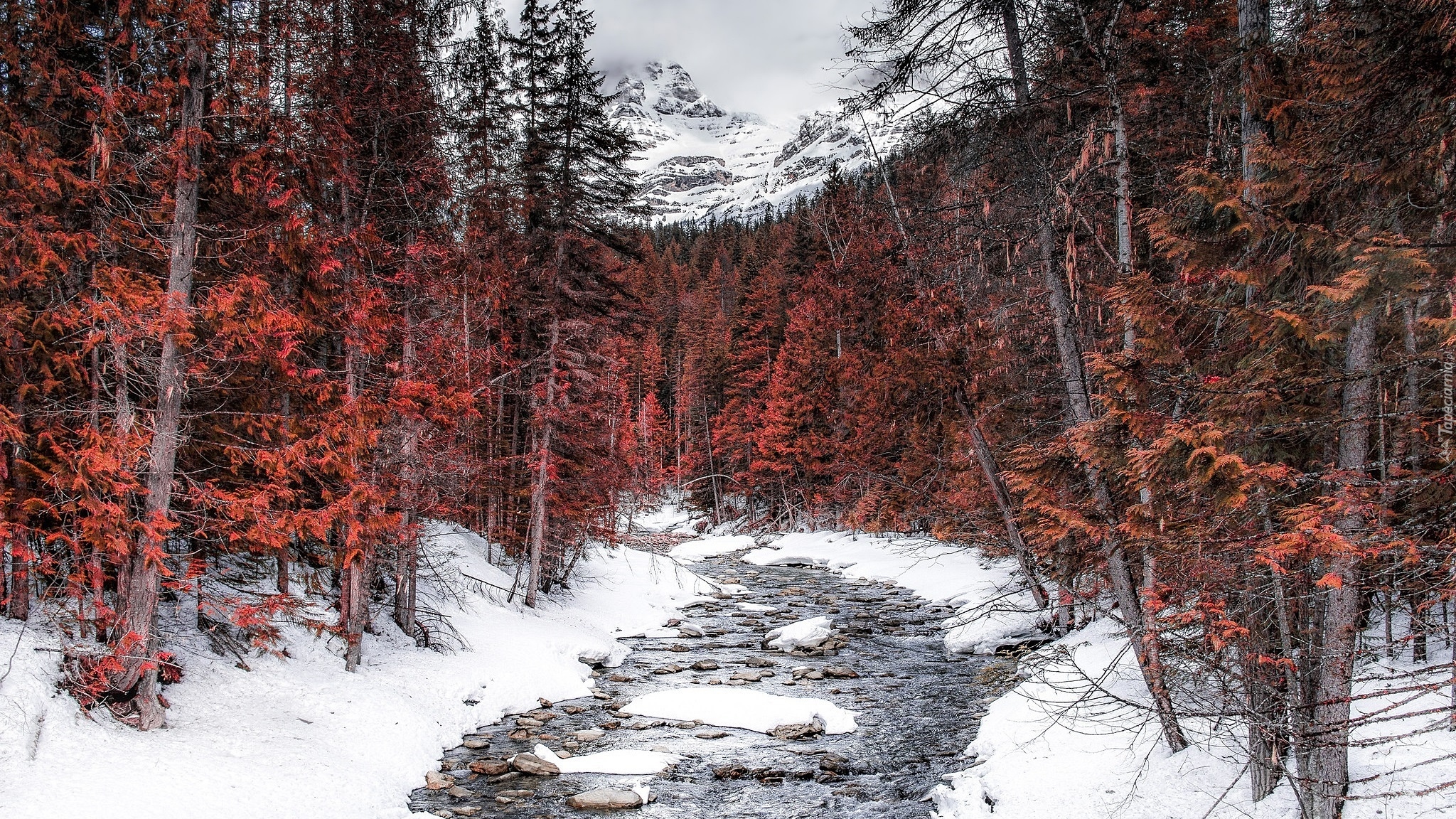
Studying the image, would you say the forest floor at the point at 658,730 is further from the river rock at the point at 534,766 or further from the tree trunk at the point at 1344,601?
the tree trunk at the point at 1344,601

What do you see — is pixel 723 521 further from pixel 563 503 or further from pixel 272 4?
pixel 272 4

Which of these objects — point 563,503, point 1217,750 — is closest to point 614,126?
point 563,503

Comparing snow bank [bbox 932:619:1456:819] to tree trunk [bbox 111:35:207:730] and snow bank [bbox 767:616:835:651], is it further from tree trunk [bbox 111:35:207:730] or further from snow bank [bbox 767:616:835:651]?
tree trunk [bbox 111:35:207:730]

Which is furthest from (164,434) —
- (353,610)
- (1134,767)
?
(1134,767)

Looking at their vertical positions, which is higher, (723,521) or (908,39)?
(908,39)

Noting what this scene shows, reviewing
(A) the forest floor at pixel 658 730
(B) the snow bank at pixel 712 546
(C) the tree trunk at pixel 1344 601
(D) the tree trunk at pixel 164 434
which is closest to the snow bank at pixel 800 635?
(A) the forest floor at pixel 658 730

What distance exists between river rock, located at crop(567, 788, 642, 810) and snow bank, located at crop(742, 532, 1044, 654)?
4.81m

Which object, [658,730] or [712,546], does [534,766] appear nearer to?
[658,730]

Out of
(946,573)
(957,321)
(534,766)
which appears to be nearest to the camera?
(534,766)

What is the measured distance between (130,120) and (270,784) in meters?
7.82

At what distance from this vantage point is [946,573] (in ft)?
83.7

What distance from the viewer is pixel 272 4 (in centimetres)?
949

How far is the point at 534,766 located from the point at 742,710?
4.02m

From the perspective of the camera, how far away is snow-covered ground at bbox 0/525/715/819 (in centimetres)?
688
